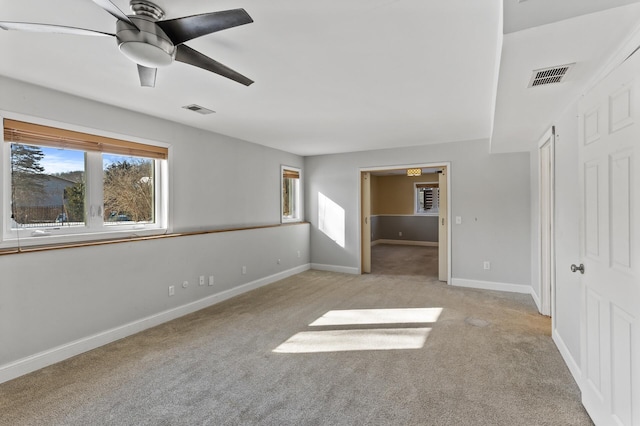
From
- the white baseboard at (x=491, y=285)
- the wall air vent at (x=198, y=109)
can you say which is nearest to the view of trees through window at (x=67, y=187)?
the wall air vent at (x=198, y=109)

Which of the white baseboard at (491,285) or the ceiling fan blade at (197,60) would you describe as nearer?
the ceiling fan blade at (197,60)

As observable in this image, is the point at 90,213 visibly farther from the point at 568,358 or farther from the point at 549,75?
the point at 568,358

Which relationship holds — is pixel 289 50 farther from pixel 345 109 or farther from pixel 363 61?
pixel 345 109

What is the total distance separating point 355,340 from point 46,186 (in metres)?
3.22

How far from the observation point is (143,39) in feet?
5.21

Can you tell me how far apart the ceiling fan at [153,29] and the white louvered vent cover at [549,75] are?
1754 mm

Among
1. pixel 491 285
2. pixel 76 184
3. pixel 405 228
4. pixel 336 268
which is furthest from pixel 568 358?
pixel 405 228

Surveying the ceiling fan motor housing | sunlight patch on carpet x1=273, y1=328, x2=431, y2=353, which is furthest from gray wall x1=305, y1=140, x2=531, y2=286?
the ceiling fan motor housing

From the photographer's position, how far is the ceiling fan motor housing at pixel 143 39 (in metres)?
1.58

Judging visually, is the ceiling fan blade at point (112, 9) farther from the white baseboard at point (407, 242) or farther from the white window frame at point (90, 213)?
the white baseboard at point (407, 242)

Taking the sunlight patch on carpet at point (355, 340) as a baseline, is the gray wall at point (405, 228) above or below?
above

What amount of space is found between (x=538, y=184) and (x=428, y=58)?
2724mm

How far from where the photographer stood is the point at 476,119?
3.82 meters

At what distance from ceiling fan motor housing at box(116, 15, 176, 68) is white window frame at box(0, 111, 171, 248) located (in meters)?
1.76
